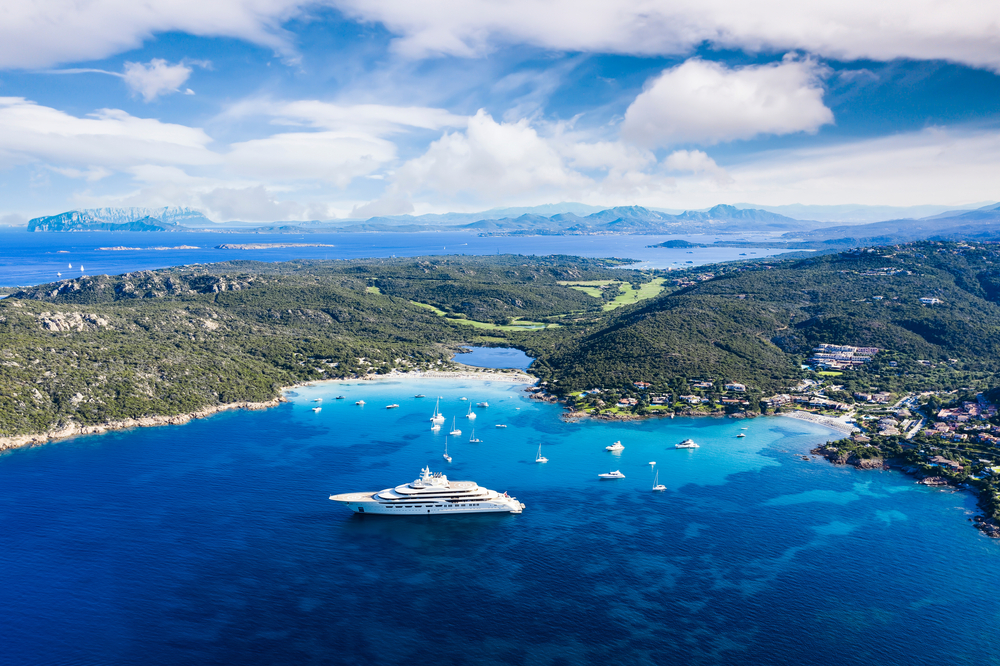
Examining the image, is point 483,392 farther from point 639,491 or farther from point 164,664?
point 164,664

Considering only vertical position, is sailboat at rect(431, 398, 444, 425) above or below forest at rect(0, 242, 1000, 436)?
below

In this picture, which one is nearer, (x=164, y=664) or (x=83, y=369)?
(x=164, y=664)

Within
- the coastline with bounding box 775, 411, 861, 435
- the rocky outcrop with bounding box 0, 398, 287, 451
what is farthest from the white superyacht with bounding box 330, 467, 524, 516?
the coastline with bounding box 775, 411, 861, 435

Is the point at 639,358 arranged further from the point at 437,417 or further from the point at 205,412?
the point at 205,412

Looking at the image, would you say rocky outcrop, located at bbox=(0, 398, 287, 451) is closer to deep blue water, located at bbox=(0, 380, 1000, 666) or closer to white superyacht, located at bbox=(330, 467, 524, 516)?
deep blue water, located at bbox=(0, 380, 1000, 666)

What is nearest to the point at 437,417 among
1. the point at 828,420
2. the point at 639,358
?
the point at 639,358

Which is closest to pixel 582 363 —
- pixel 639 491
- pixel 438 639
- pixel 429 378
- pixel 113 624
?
pixel 429 378
